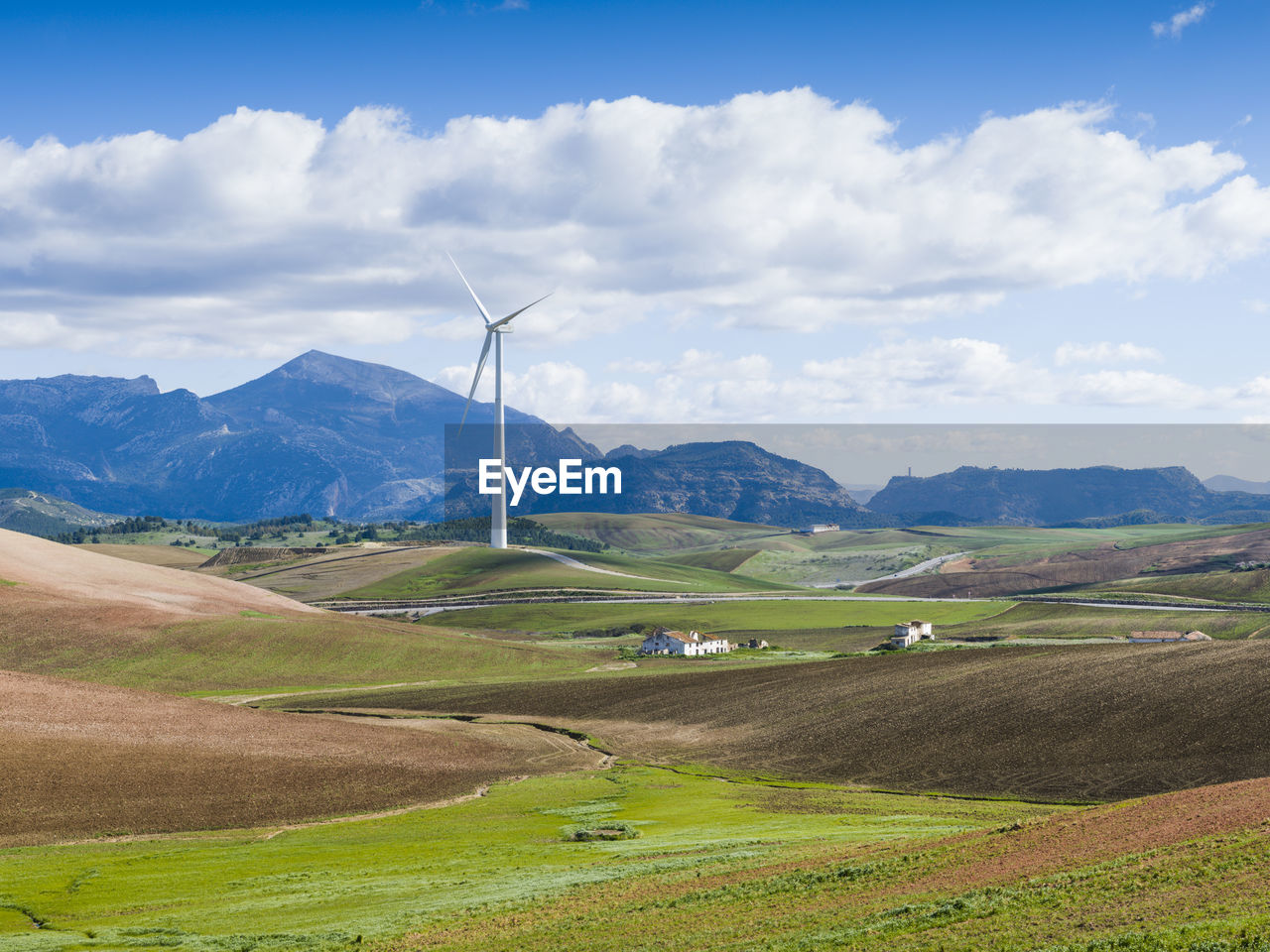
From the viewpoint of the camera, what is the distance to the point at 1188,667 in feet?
286

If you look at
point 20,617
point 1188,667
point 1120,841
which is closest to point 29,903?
point 1120,841

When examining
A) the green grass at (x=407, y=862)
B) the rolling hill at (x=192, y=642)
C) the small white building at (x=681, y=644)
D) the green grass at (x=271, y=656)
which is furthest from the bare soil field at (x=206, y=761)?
the small white building at (x=681, y=644)

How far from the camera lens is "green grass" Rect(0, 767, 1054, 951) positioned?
3403cm

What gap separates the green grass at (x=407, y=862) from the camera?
3403 cm

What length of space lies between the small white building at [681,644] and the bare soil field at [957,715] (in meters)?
40.3

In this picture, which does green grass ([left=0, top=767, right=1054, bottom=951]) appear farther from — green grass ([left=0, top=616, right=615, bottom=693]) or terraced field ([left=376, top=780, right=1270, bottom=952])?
green grass ([left=0, top=616, right=615, bottom=693])

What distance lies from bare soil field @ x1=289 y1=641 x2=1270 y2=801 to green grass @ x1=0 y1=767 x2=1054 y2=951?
1132cm

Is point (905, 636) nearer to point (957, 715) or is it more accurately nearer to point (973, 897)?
point (957, 715)

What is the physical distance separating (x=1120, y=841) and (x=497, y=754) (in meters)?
55.4

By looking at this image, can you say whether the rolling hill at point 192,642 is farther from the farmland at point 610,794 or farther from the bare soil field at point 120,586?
the farmland at point 610,794

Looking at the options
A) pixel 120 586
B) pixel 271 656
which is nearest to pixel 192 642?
pixel 271 656

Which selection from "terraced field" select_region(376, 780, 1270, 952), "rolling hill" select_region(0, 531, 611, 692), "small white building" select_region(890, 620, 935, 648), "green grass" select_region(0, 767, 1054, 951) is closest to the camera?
"terraced field" select_region(376, 780, 1270, 952)

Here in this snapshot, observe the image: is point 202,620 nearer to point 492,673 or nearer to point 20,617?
point 20,617

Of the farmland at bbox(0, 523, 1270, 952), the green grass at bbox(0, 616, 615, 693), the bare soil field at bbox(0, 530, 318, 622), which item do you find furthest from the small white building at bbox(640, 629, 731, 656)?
the bare soil field at bbox(0, 530, 318, 622)
